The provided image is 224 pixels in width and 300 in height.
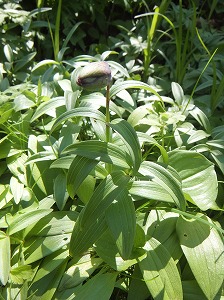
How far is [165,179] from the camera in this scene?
125 centimetres

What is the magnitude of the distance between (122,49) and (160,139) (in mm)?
744

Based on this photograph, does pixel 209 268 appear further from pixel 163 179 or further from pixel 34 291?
pixel 34 291

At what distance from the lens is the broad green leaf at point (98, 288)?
120 cm

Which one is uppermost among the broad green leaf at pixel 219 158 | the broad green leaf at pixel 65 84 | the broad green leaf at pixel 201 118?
the broad green leaf at pixel 65 84

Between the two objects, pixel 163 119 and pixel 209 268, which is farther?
pixel 163 119

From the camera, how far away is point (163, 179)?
125cm

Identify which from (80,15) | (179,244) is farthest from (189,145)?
(80,15)

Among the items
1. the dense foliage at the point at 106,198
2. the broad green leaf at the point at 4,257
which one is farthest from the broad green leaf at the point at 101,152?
the broad green leaf at the point at 4,257

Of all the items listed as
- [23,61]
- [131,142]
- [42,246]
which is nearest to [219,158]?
[131,142]

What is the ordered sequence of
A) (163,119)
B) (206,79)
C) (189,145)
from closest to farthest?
(163,119) → (189,145) → (206,79)

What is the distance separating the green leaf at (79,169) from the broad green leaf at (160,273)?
0.90ft

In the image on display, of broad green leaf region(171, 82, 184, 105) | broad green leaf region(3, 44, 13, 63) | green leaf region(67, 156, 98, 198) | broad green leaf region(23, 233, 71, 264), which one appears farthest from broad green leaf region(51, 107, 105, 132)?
broad green leaf region(3, 44, 13, 63)

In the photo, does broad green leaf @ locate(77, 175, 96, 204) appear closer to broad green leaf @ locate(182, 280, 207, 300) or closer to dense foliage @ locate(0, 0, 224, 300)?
dense foliage @ locate(0, 0, 224, 300)

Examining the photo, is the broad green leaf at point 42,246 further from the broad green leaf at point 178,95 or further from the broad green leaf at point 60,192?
the broad green leaf at point 178,95
